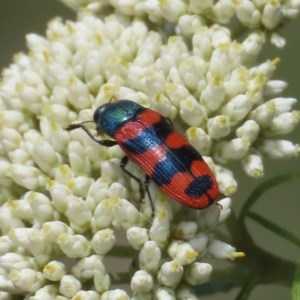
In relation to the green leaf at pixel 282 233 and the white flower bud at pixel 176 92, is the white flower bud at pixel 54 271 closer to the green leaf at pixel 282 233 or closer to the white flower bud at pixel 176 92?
the white flower bud at pixel 176 92

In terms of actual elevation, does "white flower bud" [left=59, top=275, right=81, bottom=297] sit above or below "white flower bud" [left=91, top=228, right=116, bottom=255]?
below

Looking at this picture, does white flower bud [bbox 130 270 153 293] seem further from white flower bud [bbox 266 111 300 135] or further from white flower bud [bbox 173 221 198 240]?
white flower bud [bbox 266 111 300 135]

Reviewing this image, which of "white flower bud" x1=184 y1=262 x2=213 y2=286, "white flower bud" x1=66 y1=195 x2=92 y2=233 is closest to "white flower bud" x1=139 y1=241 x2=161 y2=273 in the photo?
"white flower bud" x1=184 y1=262 x2=213 y2=286

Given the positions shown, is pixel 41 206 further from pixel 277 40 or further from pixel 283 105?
pixel 277 40

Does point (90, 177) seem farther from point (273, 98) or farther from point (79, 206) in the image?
point (273, 98)

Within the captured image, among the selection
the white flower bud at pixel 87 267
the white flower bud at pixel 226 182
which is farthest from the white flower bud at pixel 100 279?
the white flower bud at pixel 226 182
